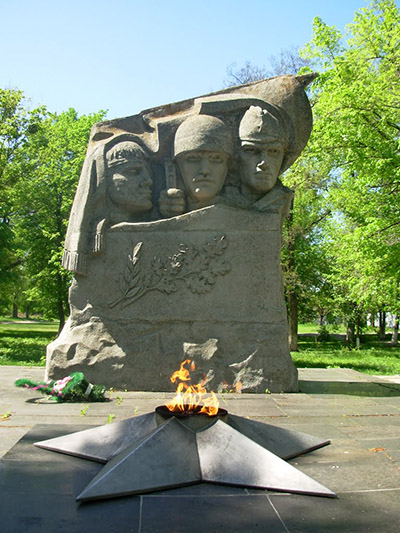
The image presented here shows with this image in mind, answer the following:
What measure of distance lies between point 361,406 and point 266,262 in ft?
6.59

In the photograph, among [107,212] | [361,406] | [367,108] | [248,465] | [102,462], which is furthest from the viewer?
[367,108]

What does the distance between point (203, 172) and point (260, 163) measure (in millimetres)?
728

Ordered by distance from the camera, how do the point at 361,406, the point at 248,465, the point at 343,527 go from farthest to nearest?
the point at 361,406, the point at 248,465, the point at 343,527

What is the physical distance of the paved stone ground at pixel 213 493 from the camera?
224 cm

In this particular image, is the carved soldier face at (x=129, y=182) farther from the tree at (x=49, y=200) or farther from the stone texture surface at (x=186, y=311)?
the tree at (x=49, y=200)

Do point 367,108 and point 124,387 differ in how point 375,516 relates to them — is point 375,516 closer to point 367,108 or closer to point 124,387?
point 124,387

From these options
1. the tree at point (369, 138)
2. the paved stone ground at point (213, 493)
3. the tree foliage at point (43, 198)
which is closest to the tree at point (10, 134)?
the tree foliage at point (43, 198)

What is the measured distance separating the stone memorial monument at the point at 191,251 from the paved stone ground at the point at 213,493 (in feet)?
4.35

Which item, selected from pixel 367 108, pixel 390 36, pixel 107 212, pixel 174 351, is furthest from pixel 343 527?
pixel 390 36

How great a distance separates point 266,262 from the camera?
6176 mm

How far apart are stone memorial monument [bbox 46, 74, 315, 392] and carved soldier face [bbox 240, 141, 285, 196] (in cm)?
1

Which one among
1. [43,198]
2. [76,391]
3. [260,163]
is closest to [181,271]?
[260,163]

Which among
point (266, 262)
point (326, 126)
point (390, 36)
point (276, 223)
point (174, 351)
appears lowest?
point (174, 351)

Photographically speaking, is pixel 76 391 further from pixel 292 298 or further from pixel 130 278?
pixel 292 298
